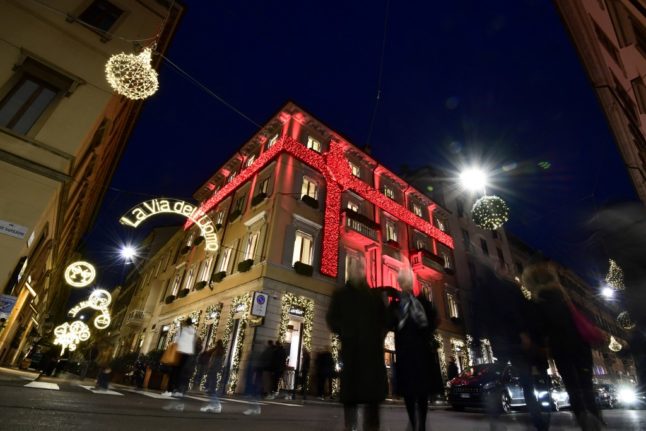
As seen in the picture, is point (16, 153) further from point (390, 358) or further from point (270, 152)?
point (390, 358)

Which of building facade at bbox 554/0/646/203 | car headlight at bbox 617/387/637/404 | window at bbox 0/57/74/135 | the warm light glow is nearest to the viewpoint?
window at bbox 0/57/74/135

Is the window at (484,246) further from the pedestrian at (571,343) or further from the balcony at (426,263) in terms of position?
the pedestrian at (571,343)

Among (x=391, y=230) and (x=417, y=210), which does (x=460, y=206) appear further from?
(x=391, y=230)

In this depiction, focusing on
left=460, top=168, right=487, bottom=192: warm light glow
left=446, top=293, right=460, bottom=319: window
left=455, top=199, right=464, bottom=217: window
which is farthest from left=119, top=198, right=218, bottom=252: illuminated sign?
left=455, top=199, right=464, bottom=217: window

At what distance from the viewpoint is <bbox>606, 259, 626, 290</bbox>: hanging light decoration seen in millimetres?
13102

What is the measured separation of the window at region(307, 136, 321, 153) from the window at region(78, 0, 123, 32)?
36.5 feet

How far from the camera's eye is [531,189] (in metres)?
19.5

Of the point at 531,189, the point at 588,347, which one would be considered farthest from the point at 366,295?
the point at 531,189

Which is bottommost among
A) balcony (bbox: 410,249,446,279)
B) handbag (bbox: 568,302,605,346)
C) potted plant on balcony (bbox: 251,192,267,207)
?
handbag (bbox: 568,302,605,346)

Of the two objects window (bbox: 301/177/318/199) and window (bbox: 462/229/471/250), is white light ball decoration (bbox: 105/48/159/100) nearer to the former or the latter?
window (bbox: 301/177/318/199)

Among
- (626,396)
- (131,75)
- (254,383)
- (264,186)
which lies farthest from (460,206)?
(131,75)

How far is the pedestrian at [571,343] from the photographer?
3.74 metres

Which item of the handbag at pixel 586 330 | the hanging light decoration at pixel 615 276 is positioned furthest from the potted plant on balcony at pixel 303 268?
the hanging light decoration at pixel 615 276

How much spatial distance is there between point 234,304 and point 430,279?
1454 centimetres
